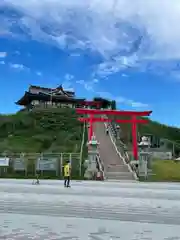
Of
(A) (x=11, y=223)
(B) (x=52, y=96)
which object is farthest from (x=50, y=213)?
(B) (x=52, y=96)

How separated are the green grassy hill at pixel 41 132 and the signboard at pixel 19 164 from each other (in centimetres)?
828

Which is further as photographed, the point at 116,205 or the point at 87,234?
the point at 116,205

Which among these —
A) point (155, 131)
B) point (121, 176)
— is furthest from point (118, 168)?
point (155, 131)

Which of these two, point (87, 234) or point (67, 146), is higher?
point (67, 146)

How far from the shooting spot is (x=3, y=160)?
102ft

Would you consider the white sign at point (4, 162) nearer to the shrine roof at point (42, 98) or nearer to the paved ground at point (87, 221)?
the paved ground at point (87, 221)

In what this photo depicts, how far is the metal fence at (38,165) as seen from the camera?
29859 mm

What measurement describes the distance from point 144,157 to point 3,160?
11152 millimetres

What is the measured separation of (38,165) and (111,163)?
6.09 metres

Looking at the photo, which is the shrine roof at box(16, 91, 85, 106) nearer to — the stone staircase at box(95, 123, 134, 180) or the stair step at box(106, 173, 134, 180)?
the stone staircase at box(95, 123, 134, 180)

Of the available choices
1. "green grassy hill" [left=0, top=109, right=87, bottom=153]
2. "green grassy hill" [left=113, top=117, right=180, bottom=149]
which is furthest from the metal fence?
"green grassy hill" [left=113, top=117, right=180, bottom=149]

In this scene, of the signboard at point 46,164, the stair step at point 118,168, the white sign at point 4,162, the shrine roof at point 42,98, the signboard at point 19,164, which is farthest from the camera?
the shrine roof at point 42,98

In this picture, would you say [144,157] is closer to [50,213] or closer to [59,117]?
[50,213]

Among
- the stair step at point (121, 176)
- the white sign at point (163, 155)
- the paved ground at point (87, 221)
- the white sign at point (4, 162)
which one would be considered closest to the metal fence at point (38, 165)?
the white sign at point (4, 162)
